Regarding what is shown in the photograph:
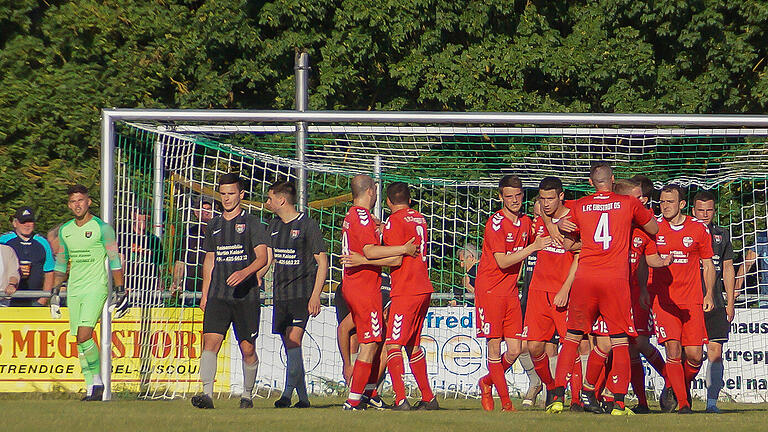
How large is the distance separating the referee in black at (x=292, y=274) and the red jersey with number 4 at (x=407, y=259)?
3.05ft

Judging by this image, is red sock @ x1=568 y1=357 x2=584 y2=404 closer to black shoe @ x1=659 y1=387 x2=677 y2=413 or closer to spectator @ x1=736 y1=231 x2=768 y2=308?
black shoe @ x1=659 y1=387 x2=677 y2=413

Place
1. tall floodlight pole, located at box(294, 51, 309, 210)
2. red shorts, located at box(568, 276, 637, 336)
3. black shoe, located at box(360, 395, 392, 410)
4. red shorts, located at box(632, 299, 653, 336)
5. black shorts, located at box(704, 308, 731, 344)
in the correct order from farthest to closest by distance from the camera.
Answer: tall floodlight pole, located at box(294, 51, 309, 210)
black shorts, located at box(704, 308, 731, 344)
red shorts, located at box(632, 299, 653, 336)
black shoe, located at box(360, 395, 392, 410)
red shorts, located at box(568, 276, 637, 336)

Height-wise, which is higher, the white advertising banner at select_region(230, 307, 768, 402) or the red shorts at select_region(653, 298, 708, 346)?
the red shorts at select_region(653, 298, 708, 346)

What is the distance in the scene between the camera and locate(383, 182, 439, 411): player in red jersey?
10531 mm

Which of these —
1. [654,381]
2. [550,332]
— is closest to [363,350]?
[550,332]

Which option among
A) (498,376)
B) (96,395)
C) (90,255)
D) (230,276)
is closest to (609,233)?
(498,376)

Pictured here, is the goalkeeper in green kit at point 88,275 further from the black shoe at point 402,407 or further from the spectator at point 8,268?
the spectator at point 8,268

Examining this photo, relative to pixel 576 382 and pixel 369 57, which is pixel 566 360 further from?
pixel 369 57

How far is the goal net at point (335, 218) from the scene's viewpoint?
1279cm

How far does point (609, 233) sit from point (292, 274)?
311 centimetres

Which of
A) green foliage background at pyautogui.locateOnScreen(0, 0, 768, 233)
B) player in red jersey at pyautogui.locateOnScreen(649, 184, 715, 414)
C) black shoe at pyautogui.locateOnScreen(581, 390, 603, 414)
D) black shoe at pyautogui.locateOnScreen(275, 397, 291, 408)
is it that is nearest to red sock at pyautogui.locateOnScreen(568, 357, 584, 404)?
black shoe at pyautogui.locateOnScreen(581, 390, 603, 414)

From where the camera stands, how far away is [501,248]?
420 inches

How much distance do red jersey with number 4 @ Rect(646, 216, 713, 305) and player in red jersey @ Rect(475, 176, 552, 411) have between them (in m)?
1.35

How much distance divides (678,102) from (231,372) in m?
11.1
